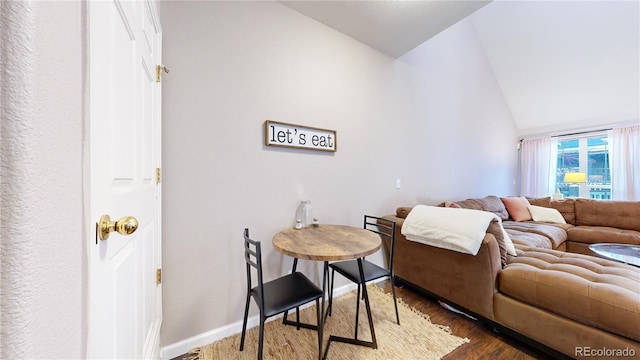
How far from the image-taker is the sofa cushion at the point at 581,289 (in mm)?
1176

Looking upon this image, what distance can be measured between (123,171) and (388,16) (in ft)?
7.24

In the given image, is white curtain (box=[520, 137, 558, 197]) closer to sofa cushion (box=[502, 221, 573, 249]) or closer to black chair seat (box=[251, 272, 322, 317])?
sofa cushion (box=[502, 221, 573, 249])

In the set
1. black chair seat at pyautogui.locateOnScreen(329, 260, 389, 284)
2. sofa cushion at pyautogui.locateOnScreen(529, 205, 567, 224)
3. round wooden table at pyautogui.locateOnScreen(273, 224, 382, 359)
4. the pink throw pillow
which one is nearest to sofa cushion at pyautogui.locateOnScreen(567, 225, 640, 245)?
sofa cushion at pyautogui.locateOnScreen(529, 205, 567, 224)

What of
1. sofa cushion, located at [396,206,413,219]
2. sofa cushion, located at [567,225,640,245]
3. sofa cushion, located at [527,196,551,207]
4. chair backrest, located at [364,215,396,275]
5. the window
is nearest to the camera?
chair backrest, located at [364,215,396,275]

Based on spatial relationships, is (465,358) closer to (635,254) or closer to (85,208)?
(635,254)

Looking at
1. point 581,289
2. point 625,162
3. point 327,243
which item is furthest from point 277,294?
point 625,162

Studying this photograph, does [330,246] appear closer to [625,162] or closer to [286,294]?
[286,294]

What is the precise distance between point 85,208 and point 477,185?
4.62 m

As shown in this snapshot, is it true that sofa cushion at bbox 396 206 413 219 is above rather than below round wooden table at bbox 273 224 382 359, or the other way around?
above

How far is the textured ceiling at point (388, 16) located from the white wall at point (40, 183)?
192cm

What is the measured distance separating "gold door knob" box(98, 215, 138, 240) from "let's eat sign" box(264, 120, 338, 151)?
1.26m

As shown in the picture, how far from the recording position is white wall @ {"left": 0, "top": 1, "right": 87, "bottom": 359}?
28 centimetres

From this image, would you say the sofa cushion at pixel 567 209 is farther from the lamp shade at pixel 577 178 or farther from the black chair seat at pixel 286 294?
the black chair seat at pixel 286 294

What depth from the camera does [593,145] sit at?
13.8 ft
